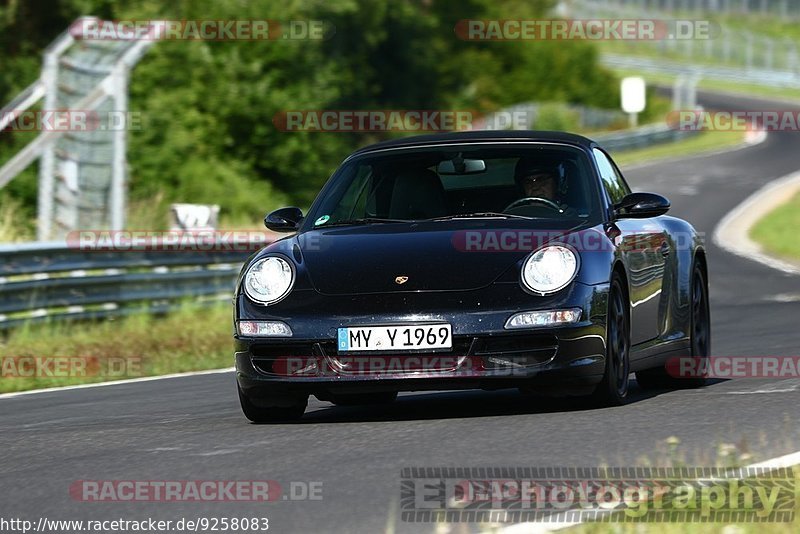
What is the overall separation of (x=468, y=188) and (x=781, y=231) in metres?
19.8

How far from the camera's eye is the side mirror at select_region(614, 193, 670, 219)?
8.63 meters

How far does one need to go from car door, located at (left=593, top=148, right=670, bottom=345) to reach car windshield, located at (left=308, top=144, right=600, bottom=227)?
242mm

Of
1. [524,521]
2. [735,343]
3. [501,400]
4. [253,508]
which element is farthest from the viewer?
[735,343]

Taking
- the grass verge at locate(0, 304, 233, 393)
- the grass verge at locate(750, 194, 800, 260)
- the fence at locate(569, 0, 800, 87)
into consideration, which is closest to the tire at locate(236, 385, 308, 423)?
the grass verge at locate(0, 304, 233, 393)

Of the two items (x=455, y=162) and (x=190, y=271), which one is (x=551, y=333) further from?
(x=190, y=271)

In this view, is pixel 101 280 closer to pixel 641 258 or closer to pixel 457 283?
pixel 641 258

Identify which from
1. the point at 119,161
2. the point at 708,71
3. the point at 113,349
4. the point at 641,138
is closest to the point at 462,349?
the point at 113,349

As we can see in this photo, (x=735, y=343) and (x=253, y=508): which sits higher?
(x=253, y=508)

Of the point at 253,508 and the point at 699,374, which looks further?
the point at 699,374

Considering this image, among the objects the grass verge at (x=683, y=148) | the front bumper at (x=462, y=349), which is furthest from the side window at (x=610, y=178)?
the grass verge at (x=683, y=148)

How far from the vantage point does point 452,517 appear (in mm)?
5234

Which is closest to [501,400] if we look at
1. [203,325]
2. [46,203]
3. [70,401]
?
[70,401]

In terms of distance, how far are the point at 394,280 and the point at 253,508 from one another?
7.66 ft

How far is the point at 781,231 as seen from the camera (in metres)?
27.7
